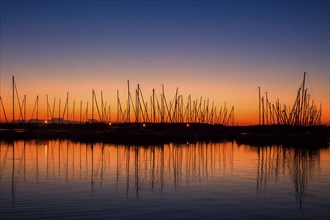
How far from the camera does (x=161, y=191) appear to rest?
23.2 m

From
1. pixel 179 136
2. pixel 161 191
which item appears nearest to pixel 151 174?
pixel 161 191

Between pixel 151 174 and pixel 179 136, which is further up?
pixel 179 136

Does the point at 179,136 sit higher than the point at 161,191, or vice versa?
the point at 179,136

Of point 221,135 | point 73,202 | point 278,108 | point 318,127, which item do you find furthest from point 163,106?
point 73,202

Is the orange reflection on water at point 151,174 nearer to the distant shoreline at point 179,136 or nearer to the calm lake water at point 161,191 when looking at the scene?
the calm lake water at point 161,191

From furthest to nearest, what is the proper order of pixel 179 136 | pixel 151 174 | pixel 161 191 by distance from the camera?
pixel 179 136 → pixel 151 174 → pixel 161 191

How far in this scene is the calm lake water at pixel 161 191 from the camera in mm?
17422

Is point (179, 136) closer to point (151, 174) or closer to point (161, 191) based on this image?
point (151, 174)

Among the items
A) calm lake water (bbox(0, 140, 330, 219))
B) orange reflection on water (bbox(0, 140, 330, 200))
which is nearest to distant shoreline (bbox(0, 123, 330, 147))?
orange reflection on water (bbox(0, 140, 330, 200))

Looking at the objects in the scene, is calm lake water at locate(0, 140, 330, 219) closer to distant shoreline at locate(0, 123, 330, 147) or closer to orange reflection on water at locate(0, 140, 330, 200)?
orange reflection on water at locate(0, 140, 330, 200)

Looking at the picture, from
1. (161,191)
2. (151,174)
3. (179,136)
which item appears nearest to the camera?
(161,191)

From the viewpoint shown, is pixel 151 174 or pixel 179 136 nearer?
pixel 151 174

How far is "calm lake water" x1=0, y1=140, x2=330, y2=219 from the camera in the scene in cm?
1742

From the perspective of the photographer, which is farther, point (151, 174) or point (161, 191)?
point (151, 174)
